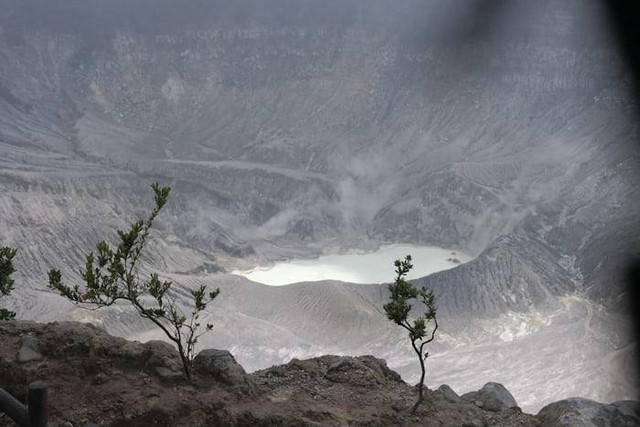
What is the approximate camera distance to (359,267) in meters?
79.6

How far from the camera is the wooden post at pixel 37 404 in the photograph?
357 inches

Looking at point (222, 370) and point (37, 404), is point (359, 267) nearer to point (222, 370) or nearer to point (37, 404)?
point (222, 370)

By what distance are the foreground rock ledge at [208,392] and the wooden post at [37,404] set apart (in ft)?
13.6

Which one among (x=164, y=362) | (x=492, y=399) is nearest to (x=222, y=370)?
(x=164, y=362)

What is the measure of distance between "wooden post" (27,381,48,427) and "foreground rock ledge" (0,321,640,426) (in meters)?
4.13

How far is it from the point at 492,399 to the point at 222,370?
7.32 meters

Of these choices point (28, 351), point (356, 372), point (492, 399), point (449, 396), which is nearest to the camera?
point (28, 351)

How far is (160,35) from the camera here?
4978 inches

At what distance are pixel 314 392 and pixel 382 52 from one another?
109741 mm

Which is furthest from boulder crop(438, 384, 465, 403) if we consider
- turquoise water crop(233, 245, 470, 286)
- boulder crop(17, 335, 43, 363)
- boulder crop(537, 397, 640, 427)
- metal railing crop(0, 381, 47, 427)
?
turquoise water crop(233, 245, 470, 286)

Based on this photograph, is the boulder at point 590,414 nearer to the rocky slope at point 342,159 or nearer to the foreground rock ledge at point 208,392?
the foreground rock ledge at point 208,392

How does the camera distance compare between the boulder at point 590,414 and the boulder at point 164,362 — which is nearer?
the boulder at point 164,362

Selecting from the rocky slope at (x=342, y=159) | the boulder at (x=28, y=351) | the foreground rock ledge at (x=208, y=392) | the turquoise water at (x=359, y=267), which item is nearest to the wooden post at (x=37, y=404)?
the foreground rock ledge at (x=208, y=392)

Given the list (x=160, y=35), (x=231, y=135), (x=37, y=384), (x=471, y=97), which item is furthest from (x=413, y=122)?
(x=37, y=384)
